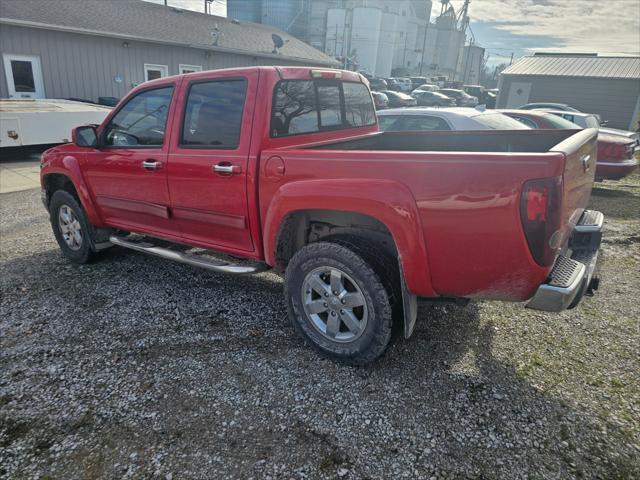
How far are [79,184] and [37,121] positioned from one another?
720 centimetres

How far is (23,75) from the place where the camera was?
1502 centimetres

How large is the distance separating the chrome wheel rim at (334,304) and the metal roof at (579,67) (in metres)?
23.6

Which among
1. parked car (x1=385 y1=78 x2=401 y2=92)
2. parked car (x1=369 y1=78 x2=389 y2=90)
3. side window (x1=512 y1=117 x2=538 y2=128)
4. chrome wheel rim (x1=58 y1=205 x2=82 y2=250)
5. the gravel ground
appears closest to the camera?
the gravel ground

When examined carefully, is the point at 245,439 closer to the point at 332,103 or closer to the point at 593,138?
the point at 332,103

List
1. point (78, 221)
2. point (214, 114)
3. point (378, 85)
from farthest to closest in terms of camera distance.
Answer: point (378, 85)
point (78, 221)
point (214, 114)

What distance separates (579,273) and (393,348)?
139 centimetres

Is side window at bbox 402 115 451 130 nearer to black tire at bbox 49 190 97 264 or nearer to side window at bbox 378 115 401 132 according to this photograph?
side window at bbox 378 115 401 132

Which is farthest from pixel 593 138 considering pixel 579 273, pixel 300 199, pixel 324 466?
pixel 324 466

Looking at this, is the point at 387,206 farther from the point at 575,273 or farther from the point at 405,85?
the point at 405,85

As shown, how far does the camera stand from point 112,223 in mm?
4691

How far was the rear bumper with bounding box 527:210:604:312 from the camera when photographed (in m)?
2.44

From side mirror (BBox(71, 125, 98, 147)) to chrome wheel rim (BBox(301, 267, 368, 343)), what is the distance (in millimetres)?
2736

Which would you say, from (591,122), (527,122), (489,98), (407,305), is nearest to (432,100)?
(489,98)

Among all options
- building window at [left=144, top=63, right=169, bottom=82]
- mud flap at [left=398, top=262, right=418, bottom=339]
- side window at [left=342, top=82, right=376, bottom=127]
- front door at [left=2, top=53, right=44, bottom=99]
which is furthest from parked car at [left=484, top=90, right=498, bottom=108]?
mud flap at [left=398, top=262, right=418, bottom=339]
